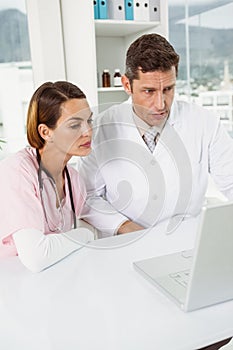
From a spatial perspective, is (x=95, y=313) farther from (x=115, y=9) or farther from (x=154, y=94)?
(x=115, y=9)

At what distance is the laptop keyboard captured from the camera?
2.94ft

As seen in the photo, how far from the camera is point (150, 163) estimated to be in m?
1.56

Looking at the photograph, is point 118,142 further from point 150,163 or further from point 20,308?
point 20,308

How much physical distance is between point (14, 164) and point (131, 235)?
17.0 inches

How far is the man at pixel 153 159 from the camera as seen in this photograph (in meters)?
1.55

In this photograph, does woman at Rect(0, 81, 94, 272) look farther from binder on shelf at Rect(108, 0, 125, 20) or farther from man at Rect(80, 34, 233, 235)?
binder on shelf at Rect(108, 0, 125, 20)

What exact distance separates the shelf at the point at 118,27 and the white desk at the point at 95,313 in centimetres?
183

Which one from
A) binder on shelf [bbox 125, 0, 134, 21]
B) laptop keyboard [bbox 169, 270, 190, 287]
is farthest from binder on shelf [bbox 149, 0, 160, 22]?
laptop keyboard [bbox 169, 270, 190, 287]

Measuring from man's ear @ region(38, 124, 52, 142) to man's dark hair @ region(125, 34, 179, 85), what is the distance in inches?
17.1

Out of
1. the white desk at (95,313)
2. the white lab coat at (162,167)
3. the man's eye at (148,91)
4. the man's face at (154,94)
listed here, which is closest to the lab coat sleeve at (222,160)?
the white lab coat at (162,167)

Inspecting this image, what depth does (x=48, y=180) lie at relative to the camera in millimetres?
1270

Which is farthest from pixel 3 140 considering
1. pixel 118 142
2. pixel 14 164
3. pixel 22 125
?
pixel 14 164

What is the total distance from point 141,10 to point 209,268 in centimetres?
222

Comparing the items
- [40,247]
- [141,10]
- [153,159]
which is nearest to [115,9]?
[141,10]
